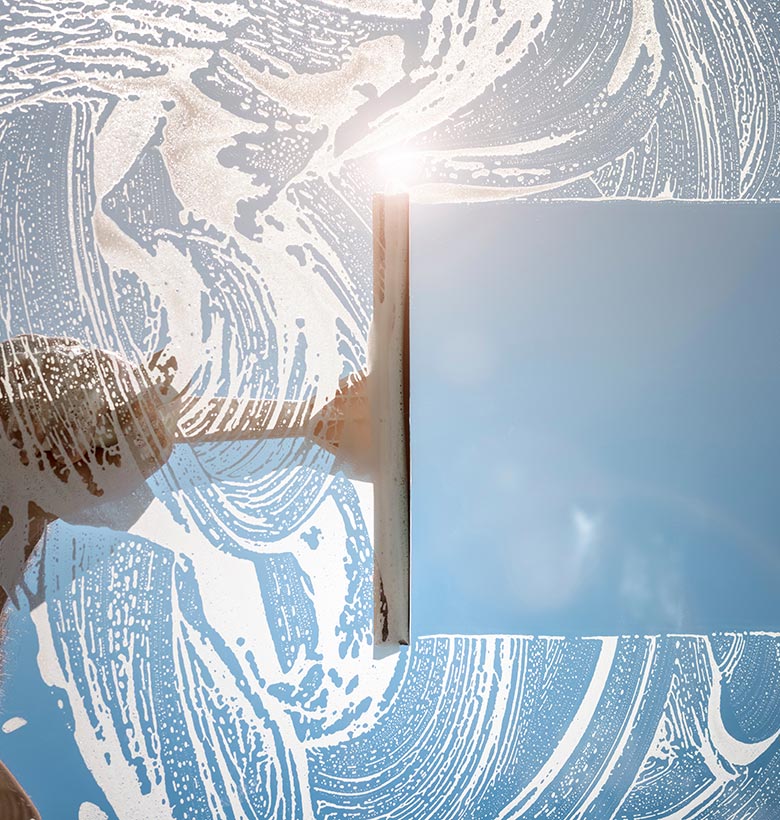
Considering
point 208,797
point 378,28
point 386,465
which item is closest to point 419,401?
point 386,465

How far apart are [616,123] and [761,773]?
91cm

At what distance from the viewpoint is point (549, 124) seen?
0.90m

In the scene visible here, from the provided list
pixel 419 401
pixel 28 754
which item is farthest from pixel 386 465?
pixel 28 754

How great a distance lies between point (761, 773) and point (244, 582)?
29.9 inches

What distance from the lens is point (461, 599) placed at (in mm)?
907

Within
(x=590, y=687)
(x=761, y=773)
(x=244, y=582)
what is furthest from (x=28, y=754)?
(x=761, y=773)

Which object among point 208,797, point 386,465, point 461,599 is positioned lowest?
point 208,797

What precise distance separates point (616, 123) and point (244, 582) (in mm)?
775

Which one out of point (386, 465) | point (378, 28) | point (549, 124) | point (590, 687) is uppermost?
point (378, 28)

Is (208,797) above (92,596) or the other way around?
the other way around

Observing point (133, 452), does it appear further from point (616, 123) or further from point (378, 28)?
point (616, 123)

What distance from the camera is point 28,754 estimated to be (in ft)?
2.92

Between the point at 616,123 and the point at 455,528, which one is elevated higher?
the point at 616,123

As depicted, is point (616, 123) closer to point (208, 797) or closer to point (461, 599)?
point (461, 599)
